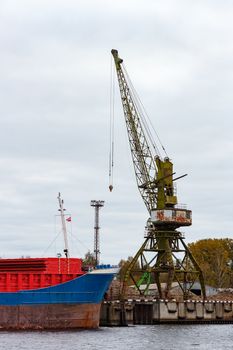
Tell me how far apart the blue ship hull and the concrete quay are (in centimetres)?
1532

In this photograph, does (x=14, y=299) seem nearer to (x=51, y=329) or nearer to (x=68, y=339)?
(x=51, y=329)

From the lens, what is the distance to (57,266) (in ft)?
243

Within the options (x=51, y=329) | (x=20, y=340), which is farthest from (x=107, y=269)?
(x=20, y=340)

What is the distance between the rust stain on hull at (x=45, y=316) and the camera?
71.3m

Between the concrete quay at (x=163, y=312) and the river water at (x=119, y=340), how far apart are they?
341 inches

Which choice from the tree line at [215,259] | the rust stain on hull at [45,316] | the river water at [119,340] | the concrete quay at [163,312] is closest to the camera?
the river water at [119,340]

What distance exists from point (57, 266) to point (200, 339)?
14748 millimetres

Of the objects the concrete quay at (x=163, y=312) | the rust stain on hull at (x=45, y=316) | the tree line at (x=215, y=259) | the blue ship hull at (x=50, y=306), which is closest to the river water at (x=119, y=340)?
the rust stain on hull at (x=45, y=316)

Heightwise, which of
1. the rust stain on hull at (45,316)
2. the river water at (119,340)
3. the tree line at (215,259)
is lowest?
the river water at (119,340)

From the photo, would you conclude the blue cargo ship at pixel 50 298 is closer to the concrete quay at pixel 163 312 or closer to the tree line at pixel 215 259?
the concrete quay at pixel 163 312

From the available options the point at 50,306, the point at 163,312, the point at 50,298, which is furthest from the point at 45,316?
the point at 163,312

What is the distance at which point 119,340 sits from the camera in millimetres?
66438

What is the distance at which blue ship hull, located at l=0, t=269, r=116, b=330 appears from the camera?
71375mm

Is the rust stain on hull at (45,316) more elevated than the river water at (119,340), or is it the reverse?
the rust stain on hull at (45,316)
